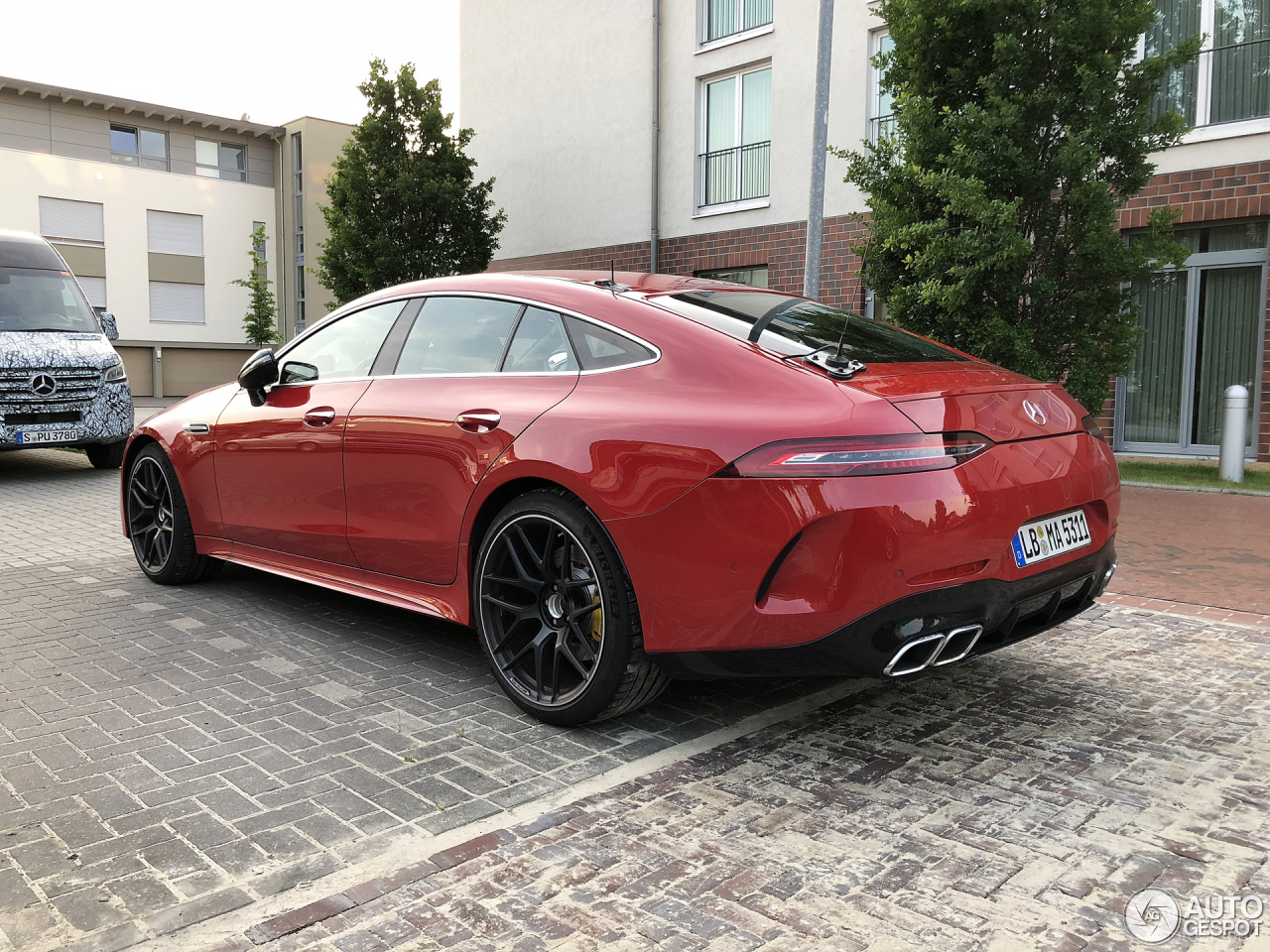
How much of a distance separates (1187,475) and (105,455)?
12394 mm

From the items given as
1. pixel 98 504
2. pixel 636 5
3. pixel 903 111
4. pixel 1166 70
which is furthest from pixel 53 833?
pixel 636 5

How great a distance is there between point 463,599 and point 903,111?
7.15 metres

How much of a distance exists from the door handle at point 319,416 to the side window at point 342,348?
0.57 ft

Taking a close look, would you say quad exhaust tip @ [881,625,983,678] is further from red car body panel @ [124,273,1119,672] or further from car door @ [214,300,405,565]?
car door @ [214,300,405,565]

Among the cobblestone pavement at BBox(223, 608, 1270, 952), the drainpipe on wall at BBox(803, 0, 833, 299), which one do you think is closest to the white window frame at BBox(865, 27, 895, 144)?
the drainpipe on wall at BBox(803, 0, 833, 299)

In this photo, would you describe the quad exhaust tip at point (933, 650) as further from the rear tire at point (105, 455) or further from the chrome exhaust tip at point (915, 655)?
the rear tire at point (105, 455)

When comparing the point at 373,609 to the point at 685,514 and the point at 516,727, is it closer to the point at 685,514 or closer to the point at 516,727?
the point at 516,727

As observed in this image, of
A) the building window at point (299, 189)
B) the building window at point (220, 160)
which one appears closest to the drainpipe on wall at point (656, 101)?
the building window at point (299, 189)

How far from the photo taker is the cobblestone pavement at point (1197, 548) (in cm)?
587

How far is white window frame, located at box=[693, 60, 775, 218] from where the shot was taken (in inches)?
699

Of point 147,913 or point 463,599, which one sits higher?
point 463,599

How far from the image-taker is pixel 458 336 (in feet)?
13.3

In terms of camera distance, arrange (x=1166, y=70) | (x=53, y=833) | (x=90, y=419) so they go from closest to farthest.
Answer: (x=53, y=833), (x=1166, y=70), (x=90, y=419)

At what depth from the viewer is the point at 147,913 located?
92.0 inches
